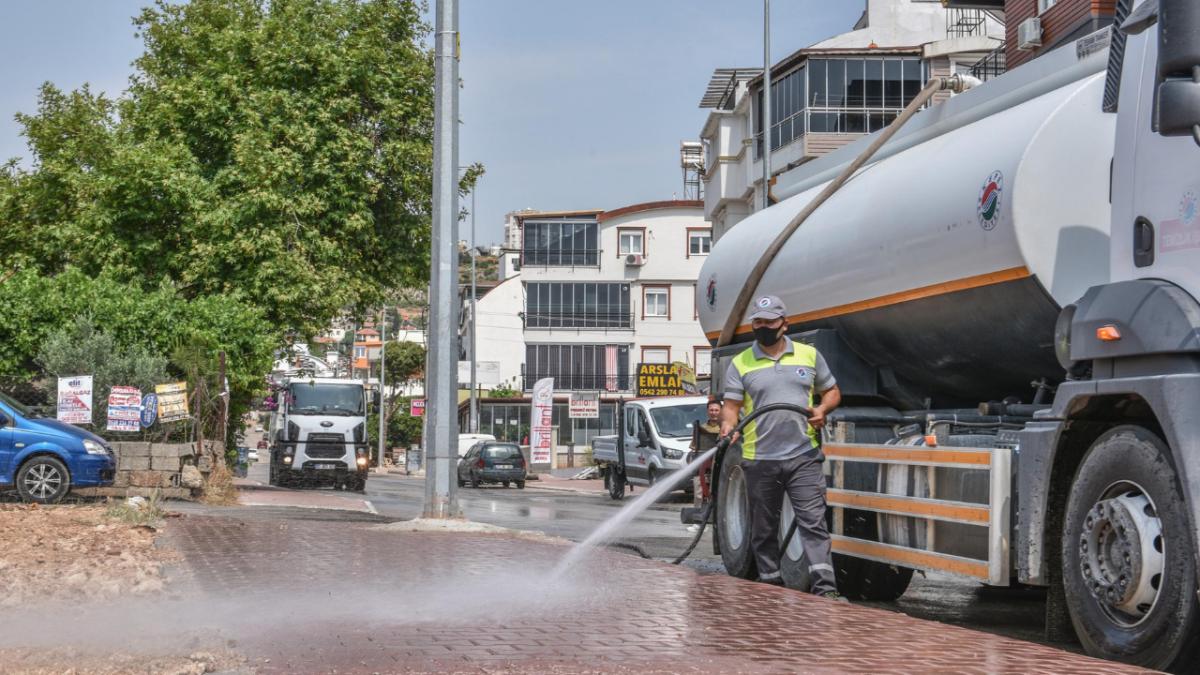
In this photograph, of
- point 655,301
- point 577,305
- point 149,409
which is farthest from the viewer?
point 577,305

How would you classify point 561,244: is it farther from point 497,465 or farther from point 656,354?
point 497,465

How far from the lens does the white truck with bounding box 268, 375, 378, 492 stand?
104 feet

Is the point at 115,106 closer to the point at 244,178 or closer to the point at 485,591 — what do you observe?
the point at 244,178

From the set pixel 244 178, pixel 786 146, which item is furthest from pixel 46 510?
pixel 786 146

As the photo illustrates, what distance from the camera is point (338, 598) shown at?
739cm

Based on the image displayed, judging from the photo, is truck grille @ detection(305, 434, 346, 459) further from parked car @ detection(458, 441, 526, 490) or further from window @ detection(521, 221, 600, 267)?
window @ detection(521, 221, 600, 267)

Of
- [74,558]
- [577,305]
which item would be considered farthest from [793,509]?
[577,305]

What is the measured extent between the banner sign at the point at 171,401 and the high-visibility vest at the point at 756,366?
14127mm

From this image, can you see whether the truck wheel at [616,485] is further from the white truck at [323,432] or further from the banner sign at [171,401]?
the banner sign at [171,401]

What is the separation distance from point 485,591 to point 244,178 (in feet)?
69.8

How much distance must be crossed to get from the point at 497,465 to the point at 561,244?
31395 millimetres

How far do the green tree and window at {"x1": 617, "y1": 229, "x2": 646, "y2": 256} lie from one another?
3929 cm

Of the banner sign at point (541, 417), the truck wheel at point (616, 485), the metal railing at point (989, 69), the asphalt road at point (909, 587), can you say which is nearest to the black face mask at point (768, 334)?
the asphalt road at point (909, 587)

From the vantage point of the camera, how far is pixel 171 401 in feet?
67.9
